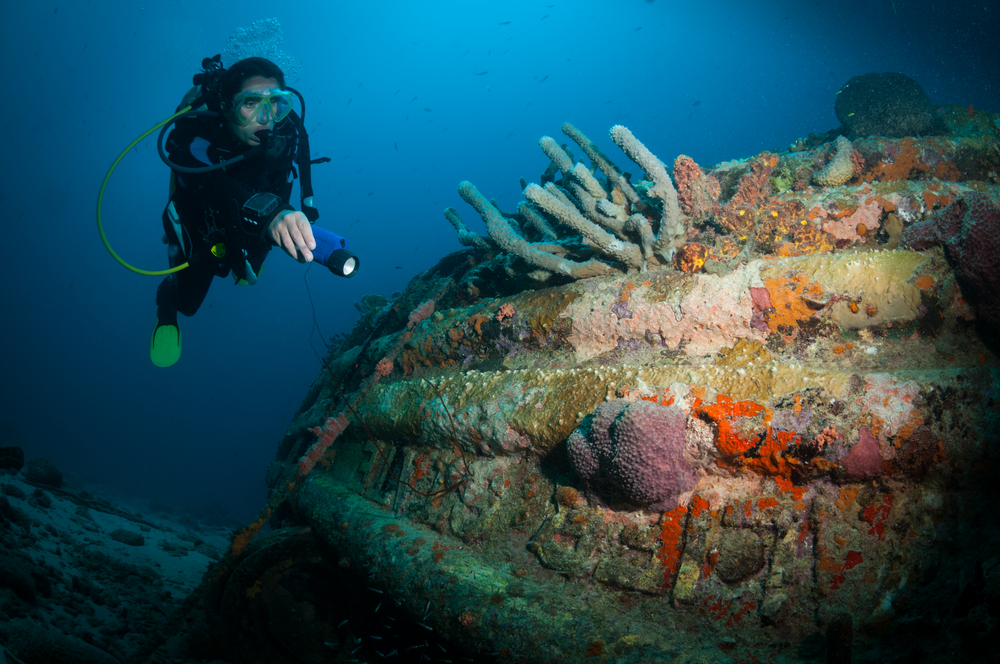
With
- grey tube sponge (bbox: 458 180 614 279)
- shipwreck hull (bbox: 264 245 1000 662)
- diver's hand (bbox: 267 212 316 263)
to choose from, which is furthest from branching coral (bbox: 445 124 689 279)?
diver's hand (bbox: 267 212 316 263)

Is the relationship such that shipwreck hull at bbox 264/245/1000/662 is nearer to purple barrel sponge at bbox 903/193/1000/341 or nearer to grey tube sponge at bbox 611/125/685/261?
purple barrel sponge at bbox 903/193/1000/341

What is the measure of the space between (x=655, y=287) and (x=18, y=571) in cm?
582

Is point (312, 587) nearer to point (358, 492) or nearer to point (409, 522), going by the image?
point (358, 492)

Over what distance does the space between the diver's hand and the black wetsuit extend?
1139mm

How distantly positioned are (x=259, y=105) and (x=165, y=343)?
3188 mm

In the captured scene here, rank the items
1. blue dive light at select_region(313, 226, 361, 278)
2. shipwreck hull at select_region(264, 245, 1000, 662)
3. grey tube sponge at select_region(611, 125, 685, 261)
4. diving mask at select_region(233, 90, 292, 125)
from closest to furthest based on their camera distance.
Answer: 1. shipwreck hull at select_region(264, 245, 1000, 662)
2. blue dive light at select_region(313, 226, 361, 278)
3. grey tube sponge at select_region(611, 125, 685, 261)
4. diving mask at select_region(233, 90, 292, 125)

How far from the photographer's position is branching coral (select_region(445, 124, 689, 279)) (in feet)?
10.4

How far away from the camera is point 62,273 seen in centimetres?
8838

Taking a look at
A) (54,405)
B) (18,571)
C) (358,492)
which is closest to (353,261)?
(358,492)

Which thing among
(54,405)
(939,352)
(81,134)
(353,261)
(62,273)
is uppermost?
(81,134)

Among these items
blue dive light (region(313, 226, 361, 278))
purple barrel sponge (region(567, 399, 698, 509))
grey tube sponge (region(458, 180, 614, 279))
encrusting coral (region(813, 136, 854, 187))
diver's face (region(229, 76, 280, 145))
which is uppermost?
encrusting coral (region(813, 136, 854, 187))

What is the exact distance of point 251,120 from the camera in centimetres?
397

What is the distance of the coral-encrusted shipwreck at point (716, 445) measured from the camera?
70.3 inches

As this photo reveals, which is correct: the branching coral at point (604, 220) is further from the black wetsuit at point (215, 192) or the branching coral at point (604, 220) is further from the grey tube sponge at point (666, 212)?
the black wetsuit at point (215, 192)
